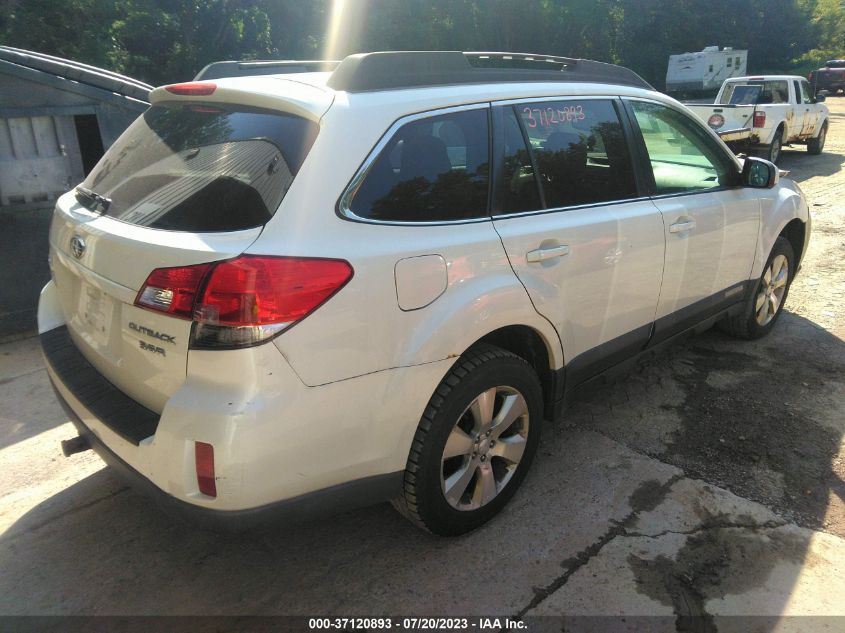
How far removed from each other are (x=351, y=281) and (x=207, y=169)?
0.70 m

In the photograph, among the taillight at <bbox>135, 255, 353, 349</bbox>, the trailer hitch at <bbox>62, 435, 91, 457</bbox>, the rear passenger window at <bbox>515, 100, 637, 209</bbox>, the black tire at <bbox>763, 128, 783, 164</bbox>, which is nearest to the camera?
the taillight at <bbox>135, 255, 353, 349</bbox>

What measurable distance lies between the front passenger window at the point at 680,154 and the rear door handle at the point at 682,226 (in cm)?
18

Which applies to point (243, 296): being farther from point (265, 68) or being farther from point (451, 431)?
point (265, 68)

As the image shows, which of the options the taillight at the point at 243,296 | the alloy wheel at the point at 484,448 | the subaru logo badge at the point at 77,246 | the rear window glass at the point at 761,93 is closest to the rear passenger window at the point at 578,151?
the alloy wheel at the point at 484,448

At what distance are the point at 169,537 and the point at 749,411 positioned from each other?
126 inches

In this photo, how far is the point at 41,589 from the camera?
2.48 metres

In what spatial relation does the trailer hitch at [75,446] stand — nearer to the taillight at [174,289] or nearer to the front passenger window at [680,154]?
the taillight at [174,289]

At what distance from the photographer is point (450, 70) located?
2.65m

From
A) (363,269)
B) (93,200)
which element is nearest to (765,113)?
(363,269)

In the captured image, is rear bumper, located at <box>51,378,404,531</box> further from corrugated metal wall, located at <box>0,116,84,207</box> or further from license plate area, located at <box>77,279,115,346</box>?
corrugated metal wall, located at <box>0,116,84,207</box>

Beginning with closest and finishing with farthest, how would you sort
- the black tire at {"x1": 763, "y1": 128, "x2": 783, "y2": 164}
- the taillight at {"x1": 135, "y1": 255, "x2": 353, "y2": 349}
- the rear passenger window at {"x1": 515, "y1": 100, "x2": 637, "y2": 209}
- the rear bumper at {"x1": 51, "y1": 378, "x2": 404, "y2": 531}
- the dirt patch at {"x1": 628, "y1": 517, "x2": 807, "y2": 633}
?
1. the taillight at {"x1": 135, "y1": 255, "x2": 353, "y2": 349}
2. the rear bumper at {"x1": 51, "y1": 378, "x2": 404, "y2": 531}
3. the dirt patch at {"x1": 628, "y1": 517, "x2": 807, "y2": 633}
4. the rear passenger window at {"x1": 515, "y1": 100, "x2": 637, "y2": 209}
5. the black tire at {"x1": 763, "y1": 128, "x2": 783, "y2": 164}

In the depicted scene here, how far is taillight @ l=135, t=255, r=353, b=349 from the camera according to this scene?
76.5 inches

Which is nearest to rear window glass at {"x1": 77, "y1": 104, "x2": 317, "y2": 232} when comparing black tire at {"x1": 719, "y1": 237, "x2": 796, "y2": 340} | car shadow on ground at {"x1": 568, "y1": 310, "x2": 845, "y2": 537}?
car shadow on ground at {"x1": 568, "y1": 310, "x2": 845, "y2": 537}

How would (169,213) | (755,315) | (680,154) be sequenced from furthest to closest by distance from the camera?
(755,315) → (680,154) → (169,213)
